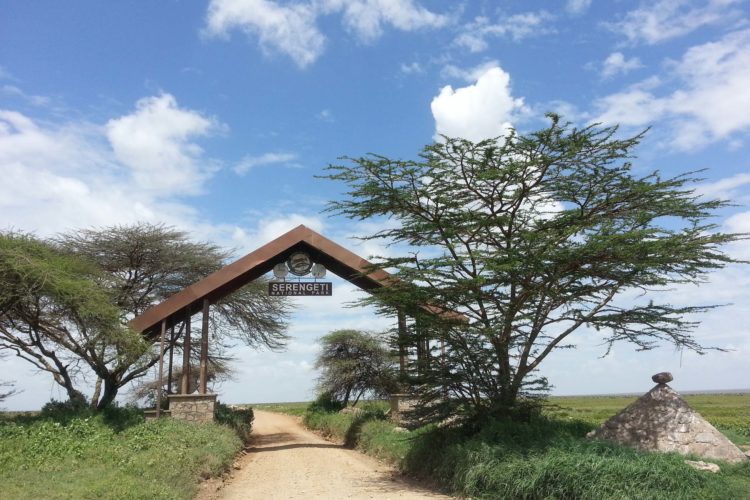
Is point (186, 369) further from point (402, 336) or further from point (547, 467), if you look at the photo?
point (547, 467)

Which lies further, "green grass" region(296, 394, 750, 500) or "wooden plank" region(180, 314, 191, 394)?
"wooden plank" region(180, 314, 191, 394)

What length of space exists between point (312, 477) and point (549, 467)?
5843mm

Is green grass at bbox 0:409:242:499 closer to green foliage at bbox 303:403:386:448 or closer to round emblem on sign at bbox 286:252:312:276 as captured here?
green foliage at bbox 303:403:386:448

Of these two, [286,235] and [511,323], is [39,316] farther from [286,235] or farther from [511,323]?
[511,323]

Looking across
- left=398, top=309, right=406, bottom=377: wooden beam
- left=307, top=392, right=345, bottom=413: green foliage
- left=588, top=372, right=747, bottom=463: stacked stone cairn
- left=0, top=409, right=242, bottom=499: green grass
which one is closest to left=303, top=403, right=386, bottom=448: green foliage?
left=307, top=392, right=345, bottom=413: green foliage

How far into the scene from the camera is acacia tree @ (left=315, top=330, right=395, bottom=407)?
25.7 m

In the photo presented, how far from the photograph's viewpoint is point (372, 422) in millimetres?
17578

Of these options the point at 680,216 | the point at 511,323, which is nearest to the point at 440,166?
the point at 511,323

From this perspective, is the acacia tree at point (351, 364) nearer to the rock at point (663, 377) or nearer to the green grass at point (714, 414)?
the green grass at point (714, 414)

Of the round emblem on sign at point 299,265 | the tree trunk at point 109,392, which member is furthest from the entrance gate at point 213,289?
the tree trunk at point 109,392

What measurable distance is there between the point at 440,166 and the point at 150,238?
14019 mm

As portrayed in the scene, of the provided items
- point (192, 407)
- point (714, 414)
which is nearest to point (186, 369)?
point (192, 407)

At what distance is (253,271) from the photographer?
699 inches

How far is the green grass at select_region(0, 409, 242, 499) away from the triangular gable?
9.64 feet
